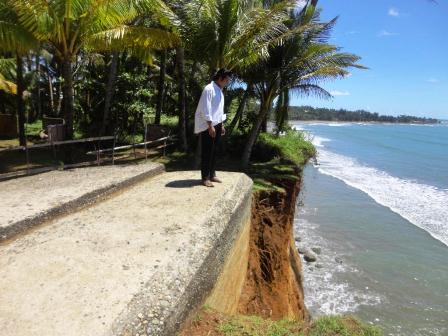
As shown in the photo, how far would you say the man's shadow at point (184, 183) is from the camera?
247 inches

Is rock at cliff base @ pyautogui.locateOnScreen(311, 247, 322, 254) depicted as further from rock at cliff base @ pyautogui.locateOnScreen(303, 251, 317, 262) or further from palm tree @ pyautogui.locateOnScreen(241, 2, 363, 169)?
palm tree @ pyautogui.locateOnScreen(241, 2, 363, 169)

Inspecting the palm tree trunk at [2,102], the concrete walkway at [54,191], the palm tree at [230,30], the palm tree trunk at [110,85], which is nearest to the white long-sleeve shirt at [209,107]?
the concrete walkway at [54,191]

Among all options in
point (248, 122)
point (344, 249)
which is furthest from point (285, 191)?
point (248, 122)

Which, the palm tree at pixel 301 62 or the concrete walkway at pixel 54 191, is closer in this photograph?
the concrete walkway at pixel 54 191

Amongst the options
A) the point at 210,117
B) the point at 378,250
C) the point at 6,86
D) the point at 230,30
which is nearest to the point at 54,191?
the point at 210,117

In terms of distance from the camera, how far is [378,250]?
43.9 feet

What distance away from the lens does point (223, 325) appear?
3520 mm

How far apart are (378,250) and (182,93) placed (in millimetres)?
7979

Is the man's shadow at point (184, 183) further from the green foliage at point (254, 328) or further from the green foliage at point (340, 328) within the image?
the green foliage at point (340, 328)

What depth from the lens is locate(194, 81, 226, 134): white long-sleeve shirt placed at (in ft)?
18.4

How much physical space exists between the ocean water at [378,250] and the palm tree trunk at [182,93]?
5042mm

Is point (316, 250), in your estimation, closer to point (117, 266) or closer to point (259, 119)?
point (259, 119)

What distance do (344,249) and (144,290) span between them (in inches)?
441

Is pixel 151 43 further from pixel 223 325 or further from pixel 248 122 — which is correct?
pixel 223 325
